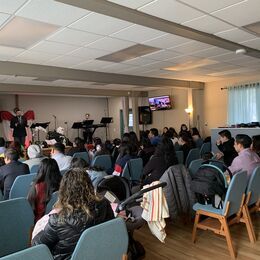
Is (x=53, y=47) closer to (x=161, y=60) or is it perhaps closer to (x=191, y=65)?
(x=161, y=60)

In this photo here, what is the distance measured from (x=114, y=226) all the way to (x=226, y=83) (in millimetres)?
8118

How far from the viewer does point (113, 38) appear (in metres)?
3.90

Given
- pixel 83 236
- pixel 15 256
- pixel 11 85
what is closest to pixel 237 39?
pixel 83 236

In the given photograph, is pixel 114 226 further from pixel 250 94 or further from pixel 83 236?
pixel 250 94

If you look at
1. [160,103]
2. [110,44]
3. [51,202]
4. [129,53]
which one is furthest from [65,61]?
[160,103]

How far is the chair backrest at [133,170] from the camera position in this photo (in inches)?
165

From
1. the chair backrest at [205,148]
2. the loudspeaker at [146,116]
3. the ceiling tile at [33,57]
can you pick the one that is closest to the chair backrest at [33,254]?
the ceiling tile at [33,57]

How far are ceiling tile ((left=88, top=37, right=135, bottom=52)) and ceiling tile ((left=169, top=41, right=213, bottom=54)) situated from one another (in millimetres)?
867

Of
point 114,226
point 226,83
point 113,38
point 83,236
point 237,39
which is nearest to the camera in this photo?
point 83,236

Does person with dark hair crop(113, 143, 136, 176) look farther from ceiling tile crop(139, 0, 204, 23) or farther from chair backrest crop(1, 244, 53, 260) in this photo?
chair backrest crop(1, 244, 53, 260)

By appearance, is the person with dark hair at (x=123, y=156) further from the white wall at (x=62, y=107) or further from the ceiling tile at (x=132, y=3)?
the white wall at (x=62, y=107)

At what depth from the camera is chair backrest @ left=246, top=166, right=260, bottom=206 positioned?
304 centimetres

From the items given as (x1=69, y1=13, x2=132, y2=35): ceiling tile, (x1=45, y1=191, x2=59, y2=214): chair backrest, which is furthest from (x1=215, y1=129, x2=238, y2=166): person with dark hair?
(x1=45, y1=191, x2=59, y2=214): chair backrest

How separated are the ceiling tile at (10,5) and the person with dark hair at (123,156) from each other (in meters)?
2.63
